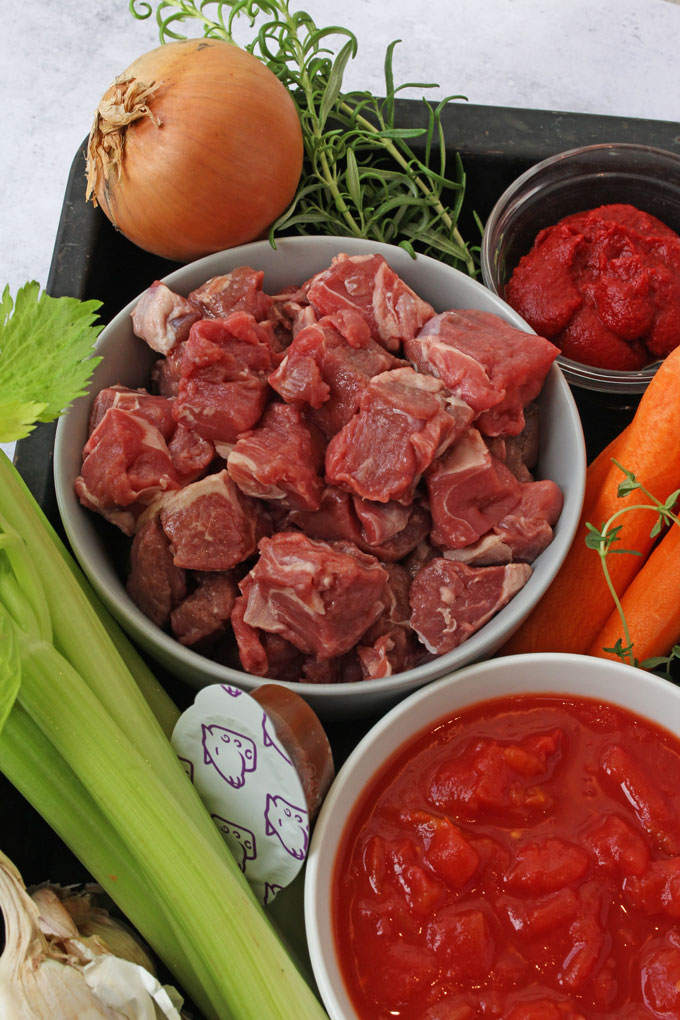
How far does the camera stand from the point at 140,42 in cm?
297

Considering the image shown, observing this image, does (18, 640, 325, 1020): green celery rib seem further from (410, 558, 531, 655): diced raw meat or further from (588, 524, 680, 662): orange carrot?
(588, 524, 680, 662): orange carrot

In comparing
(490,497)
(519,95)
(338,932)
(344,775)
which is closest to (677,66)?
(519,95)

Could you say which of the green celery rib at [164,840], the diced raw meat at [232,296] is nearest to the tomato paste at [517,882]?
the green celery rib at [164,840]

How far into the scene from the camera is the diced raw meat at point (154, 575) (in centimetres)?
180

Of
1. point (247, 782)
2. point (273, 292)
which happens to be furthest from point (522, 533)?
point (273, 292)

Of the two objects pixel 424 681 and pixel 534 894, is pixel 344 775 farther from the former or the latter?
pixel 534 894

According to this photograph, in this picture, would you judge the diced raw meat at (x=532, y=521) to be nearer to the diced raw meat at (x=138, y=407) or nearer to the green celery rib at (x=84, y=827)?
the diced raw meat at (x=138, y=407)

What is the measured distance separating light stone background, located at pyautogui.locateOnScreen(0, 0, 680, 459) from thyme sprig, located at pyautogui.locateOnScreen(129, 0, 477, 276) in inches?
22.3

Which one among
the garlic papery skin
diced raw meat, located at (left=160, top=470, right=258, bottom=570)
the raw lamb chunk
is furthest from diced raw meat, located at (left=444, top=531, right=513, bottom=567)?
the garlic papery skin

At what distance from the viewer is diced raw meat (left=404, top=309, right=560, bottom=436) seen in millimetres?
1829

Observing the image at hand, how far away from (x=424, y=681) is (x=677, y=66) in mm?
2127

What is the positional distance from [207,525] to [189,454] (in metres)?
0.17

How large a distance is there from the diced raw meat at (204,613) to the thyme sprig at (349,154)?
0.74 m

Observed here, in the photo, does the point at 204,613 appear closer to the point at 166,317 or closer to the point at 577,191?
the point at 166,317
